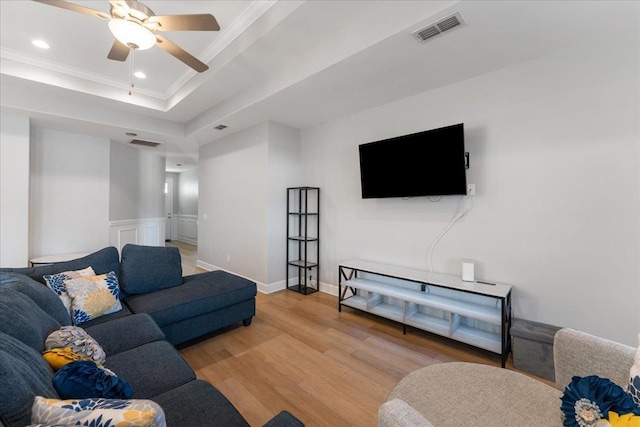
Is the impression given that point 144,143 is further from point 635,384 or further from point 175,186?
point 635,384

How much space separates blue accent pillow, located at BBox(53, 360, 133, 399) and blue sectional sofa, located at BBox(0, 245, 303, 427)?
0.04 m

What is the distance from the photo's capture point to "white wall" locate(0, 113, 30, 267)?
3.61 meters

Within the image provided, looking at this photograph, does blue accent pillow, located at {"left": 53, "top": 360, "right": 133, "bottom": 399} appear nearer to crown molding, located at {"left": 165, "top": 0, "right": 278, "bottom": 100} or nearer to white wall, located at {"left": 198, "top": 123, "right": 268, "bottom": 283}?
crown molding, located at {"left": 165, "top": 0, "right": 278, "bottom": 100}

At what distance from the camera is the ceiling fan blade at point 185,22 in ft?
6.35

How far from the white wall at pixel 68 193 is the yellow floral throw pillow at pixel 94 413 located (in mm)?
5134

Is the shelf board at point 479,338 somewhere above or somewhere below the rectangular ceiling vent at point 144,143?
below

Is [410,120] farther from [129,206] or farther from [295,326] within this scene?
[129,206]

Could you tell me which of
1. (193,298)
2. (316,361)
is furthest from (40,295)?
(316,361)

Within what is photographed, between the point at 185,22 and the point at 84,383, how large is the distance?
7.51 ft

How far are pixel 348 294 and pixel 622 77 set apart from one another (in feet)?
→ 11.1

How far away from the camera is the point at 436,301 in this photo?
269 centimetres

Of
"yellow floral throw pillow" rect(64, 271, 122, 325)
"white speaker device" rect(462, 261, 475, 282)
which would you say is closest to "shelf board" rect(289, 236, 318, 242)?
"white speaker device" rect(462, 261, 475, 282)

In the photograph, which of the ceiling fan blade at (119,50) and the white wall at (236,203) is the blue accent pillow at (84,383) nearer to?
the ceiling fan blade at (119,50)

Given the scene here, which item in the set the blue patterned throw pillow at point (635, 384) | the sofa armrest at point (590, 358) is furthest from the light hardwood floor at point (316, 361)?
the blue patterned throw pillow at point (635, 384)
